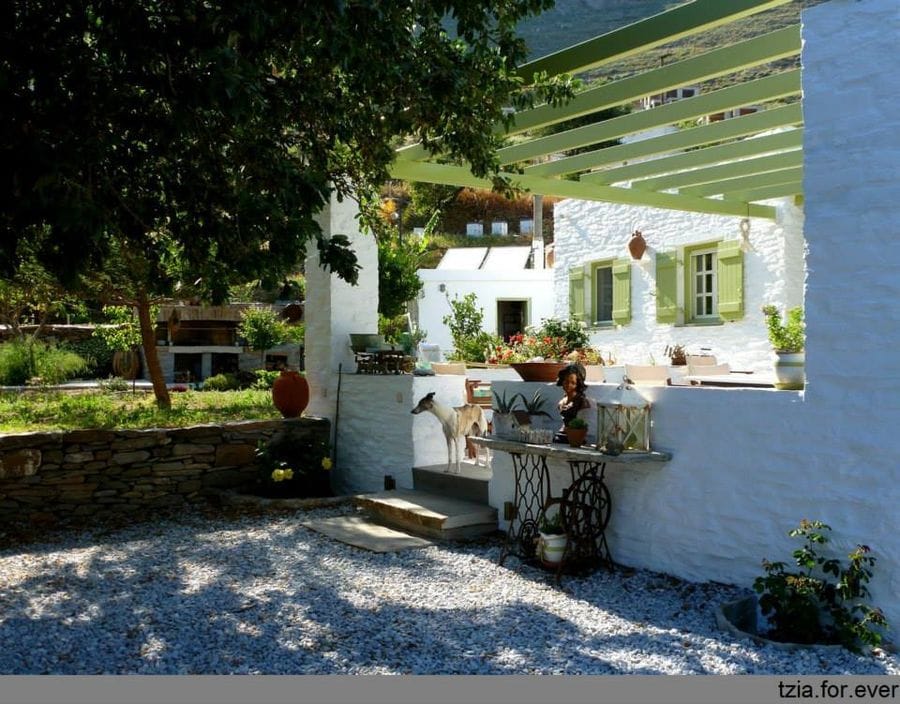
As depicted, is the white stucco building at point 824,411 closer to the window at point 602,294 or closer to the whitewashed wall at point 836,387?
the whitewashed wall at point 836,387

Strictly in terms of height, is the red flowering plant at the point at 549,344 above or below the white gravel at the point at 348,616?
above

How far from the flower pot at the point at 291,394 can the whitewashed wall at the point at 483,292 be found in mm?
10588

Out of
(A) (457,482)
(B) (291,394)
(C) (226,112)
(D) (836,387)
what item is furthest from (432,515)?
(C) (226,112)

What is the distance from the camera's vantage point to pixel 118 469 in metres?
7.62

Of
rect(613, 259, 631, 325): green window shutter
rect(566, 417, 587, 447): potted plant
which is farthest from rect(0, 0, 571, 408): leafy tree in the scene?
rect(613, 259, 631, 325): green window shutter

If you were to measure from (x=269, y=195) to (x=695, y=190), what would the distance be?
19.3 feet

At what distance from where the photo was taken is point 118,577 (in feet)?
18.1

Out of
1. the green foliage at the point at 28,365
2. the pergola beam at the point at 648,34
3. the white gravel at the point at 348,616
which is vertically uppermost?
the pergola beam at the point at 648,34

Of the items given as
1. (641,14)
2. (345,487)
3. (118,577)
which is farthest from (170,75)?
(641,14)

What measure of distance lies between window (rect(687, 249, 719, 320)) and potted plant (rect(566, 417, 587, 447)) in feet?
24.0

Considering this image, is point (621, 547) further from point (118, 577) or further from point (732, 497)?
point (118, 577)

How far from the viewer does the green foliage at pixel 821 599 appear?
13.4ft

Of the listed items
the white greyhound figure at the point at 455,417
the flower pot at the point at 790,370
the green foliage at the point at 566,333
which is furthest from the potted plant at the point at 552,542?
the green foliage at the point at 566,333

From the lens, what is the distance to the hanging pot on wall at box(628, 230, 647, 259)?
12750mm
